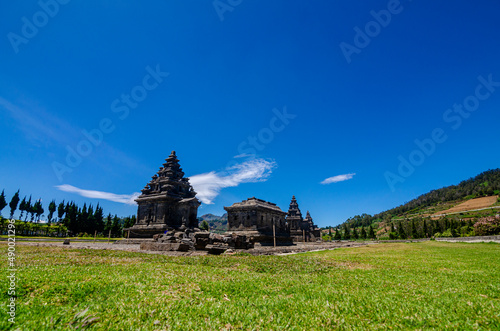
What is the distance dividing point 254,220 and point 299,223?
33.8 m

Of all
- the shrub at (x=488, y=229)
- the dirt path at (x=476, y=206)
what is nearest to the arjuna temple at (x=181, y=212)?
the shrub at (x=488, y=229)

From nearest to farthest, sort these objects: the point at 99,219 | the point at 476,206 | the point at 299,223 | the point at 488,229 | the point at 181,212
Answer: the point at 181,212, the point at 488,229, the point at 299,223, the point at 99,219, the point at 476,206

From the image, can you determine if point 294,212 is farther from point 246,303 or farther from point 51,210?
point 51,210

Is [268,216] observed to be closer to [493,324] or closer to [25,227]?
[493,324]

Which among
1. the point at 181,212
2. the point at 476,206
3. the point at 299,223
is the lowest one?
the point at 299,223

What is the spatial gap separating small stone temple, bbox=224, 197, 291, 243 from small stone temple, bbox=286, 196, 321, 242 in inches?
903

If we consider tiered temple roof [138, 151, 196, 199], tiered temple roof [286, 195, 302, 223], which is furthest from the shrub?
→ tiered temple roof [138, 151, 196, 199]

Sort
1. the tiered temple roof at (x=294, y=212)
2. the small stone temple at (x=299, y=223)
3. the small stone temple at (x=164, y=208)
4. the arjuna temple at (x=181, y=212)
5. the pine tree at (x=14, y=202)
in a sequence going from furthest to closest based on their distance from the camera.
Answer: the pine tree at (x=14, y=202), the tiered temple roof at (x=294, y=212), the small stone temple at (x=299, y=223), the small stone temple at (x=164, y=208), the arjuna temple at (x=181, y=212)

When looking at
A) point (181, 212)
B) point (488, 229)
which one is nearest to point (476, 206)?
point (488, 229)

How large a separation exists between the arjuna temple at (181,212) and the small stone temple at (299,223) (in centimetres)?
1800

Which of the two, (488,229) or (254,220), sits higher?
(254,220)

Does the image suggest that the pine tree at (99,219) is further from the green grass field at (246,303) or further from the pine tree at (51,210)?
the green grass field at (246,303)

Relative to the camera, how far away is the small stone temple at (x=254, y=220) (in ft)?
117

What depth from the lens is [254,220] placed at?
36344mm
